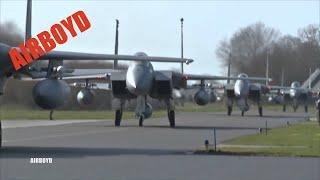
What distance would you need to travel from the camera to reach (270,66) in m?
93.1

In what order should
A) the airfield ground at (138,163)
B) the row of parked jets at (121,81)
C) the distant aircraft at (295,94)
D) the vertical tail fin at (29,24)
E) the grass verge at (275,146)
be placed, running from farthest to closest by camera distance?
the distant aircraft at (295,94)
the vertical tail fin at (29,24)
the grass verge at (275,146)
the row of parked jets at (121,81)
the airfield ground at (138,163)

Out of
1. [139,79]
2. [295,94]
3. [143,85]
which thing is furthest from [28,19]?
[295,94]

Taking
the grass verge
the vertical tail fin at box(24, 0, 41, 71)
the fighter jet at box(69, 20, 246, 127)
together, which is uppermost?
the vertical tail fin at box(24, 0, 41, 71)

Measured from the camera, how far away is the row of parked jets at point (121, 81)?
771 inches

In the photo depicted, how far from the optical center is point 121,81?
1425 inches

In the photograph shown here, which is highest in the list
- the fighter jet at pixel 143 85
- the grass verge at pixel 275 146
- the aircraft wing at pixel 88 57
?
the aircraft wing at pixel 88 57

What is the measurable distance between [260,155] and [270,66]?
74.7 meters

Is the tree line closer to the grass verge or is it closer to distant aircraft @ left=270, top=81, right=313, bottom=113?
distant aircraft @ left=270, top=81, right=313, bottom=113

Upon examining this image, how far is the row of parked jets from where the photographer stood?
64.2 feet

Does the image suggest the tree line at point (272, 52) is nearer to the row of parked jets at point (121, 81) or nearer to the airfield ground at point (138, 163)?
the row of parked jets at point (121, 81)

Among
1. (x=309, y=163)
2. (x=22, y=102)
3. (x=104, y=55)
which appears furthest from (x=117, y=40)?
(x=309, y=163)

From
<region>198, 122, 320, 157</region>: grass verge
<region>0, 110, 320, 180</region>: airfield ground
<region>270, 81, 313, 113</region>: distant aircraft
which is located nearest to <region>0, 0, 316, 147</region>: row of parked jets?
<region>270, 81, 313, 113</region>: distant aircraft

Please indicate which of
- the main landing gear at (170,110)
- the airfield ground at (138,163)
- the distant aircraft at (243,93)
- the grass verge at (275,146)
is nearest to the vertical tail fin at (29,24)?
the airfield ground at (138,163)

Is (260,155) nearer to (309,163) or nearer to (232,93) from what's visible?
(309,163)
